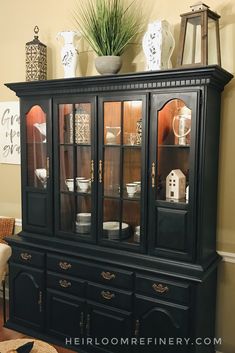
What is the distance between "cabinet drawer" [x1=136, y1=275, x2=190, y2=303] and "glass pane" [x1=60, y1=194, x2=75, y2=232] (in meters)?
0.70

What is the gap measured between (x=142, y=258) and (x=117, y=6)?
1845mm

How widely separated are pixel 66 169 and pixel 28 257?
780mm

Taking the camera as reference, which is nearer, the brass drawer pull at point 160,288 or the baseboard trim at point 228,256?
the brass drawer pull at point 160,288

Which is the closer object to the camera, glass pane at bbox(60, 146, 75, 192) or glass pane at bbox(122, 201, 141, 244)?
glass pane at bbox(122, 201, 141, 244)

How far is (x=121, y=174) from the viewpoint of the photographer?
8.20 feet

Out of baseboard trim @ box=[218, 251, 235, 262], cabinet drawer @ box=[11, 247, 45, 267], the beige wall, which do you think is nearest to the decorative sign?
the beige wall

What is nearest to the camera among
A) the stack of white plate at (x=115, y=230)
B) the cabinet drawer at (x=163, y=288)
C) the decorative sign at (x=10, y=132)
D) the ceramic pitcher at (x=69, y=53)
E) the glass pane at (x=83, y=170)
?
the cabinet drawer at (x=163, y=288)

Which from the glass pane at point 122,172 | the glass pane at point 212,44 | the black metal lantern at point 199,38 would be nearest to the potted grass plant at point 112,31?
the glass pane at point 122,172

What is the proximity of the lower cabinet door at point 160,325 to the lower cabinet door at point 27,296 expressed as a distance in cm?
86

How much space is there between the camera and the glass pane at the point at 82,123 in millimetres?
2586

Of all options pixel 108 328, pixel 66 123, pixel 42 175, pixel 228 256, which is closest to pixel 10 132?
pixel 42 175

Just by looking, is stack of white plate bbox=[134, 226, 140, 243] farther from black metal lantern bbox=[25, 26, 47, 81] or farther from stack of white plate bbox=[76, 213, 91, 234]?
black metal lantern bbox=[25, 26, 47, 81]

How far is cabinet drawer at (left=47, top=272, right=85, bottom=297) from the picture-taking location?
8.55ft

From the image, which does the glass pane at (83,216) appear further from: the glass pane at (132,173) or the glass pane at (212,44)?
the glass pane at (212,44)
